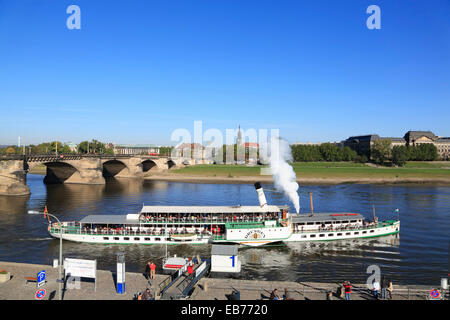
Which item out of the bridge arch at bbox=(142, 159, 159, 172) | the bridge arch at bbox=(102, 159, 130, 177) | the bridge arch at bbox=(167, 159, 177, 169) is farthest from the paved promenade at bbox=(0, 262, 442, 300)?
the bridge arch at bbox=(167, 159, 177, 169)

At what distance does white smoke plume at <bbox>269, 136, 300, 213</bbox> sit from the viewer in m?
52.8

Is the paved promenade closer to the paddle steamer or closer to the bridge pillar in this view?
the paddle steamer

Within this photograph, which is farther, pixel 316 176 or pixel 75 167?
pixel 316 176

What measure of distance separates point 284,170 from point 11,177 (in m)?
62.1

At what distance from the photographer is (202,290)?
23.8 meters

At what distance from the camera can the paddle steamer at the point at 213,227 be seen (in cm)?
4234

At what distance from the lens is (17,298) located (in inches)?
862

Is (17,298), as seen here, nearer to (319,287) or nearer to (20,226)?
(319,287)

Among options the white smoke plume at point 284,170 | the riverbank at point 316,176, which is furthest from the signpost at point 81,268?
the riverbank at point 316,176

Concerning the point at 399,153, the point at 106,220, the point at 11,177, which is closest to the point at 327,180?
the point at 399,153

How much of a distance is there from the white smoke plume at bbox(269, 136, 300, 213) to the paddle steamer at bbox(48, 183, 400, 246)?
6.26 m

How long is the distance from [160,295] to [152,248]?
62.8 feet

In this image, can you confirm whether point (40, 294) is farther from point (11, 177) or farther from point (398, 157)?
point (398, 157)
